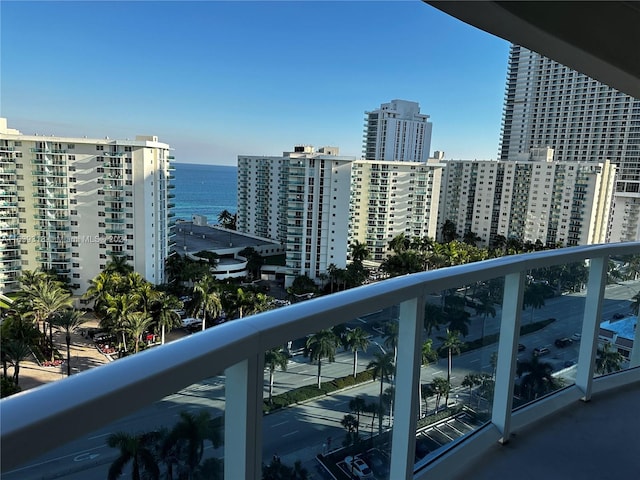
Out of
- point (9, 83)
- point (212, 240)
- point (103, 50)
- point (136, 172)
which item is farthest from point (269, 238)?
point (103, 50)

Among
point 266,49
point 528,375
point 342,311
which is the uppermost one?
point 266,49

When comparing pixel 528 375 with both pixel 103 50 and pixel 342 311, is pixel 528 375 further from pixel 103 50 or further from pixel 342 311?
pixel 103 50

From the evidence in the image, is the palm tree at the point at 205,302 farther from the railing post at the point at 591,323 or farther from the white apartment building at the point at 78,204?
the railing post at the point at 591,323

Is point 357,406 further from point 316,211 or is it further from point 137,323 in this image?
point 316,211

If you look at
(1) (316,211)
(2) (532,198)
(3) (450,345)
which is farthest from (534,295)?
(2) (532,198)

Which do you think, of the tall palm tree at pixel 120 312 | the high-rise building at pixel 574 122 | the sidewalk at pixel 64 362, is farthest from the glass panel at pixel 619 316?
the high-rise building at pixel 574 122

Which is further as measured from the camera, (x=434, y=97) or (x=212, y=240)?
(x=434, y=97)
